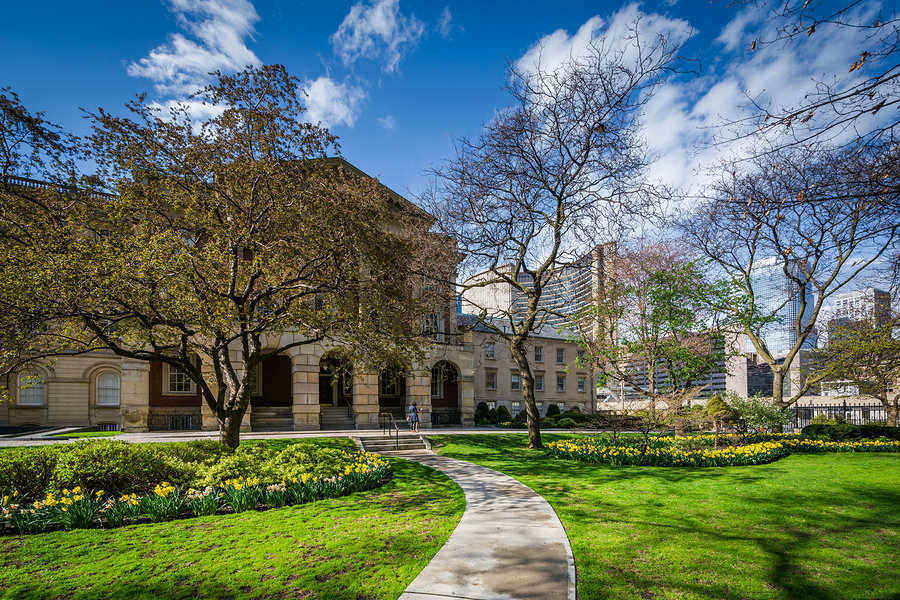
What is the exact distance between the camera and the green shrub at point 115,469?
8883 mm

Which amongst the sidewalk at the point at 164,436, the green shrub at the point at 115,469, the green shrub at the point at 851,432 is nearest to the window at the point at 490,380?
the sidewalk at the point at 164,436

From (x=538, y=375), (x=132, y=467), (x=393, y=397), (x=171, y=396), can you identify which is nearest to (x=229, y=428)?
(x=132, y=467)

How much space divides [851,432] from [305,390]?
28.3 m

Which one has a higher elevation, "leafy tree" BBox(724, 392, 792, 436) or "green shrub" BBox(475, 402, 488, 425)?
"leafy tree" BBox(724, 392, 792, 436)

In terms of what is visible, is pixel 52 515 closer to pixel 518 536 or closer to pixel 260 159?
pixel 518 536

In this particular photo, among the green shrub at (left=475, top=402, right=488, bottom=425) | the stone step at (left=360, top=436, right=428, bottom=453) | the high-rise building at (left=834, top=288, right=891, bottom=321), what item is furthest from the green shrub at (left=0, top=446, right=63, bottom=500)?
the high-rise building at (left=834, top=288, right=891, bottom=321)

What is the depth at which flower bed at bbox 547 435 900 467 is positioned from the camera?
14.4 metres

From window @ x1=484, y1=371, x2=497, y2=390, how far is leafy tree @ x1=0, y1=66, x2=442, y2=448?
98.3 feet

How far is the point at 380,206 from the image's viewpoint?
48.8 ft

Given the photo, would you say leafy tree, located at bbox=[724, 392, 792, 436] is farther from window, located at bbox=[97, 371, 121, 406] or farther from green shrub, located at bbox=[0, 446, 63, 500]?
window, located at bbox=[97, 371, 121, 406]

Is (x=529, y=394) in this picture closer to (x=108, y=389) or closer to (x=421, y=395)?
(x=421, y=395)

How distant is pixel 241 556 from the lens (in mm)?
6418

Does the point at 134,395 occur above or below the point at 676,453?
above

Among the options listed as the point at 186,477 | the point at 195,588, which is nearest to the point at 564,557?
the point at 195,588
